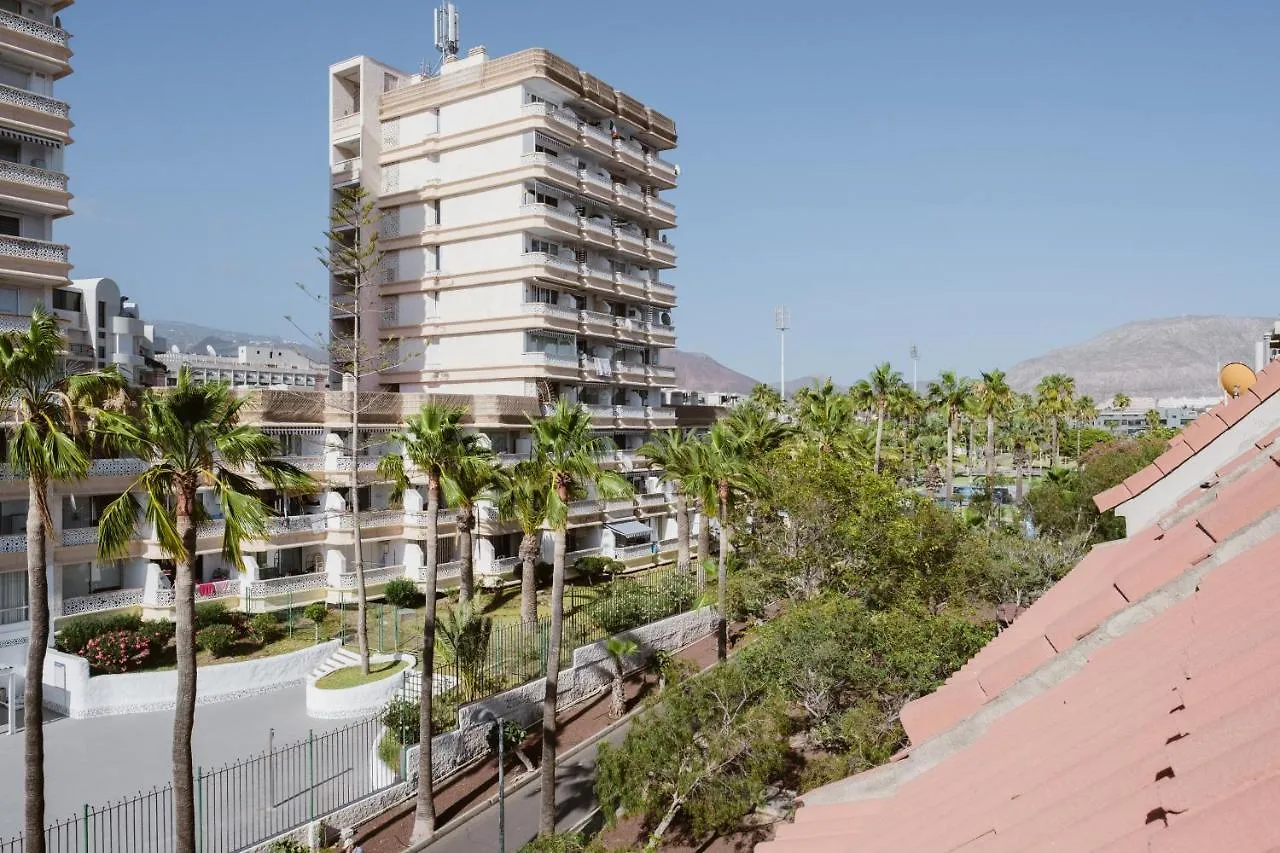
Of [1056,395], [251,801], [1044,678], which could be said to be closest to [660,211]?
[251,801]

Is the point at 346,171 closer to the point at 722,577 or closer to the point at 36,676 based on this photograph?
the point at 722,577

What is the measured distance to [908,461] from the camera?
86.4 m

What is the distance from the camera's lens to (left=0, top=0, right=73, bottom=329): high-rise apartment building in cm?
3553

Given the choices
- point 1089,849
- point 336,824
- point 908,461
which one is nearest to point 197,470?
point 336,824

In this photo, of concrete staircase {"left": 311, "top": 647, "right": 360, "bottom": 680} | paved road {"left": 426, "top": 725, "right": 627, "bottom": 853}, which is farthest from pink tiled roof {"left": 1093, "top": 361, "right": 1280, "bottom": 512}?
concrete staircase {"left": 311, "top": 647, "right": 360, "bottom": 680}

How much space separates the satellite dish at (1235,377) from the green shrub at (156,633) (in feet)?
105

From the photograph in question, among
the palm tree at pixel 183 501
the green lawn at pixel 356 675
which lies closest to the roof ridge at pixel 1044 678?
the palm tree at pixel 183 501

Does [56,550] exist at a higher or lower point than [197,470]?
lower

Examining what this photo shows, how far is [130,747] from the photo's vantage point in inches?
1029

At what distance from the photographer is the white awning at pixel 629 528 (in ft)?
171

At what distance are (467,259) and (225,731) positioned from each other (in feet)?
102

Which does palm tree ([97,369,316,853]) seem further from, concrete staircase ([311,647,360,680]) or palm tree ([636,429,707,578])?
palm tree ([636,429,707,578])

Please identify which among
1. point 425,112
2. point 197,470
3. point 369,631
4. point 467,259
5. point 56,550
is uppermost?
point 425,112

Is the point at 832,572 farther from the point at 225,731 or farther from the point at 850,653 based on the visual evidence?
the point at 225,731
